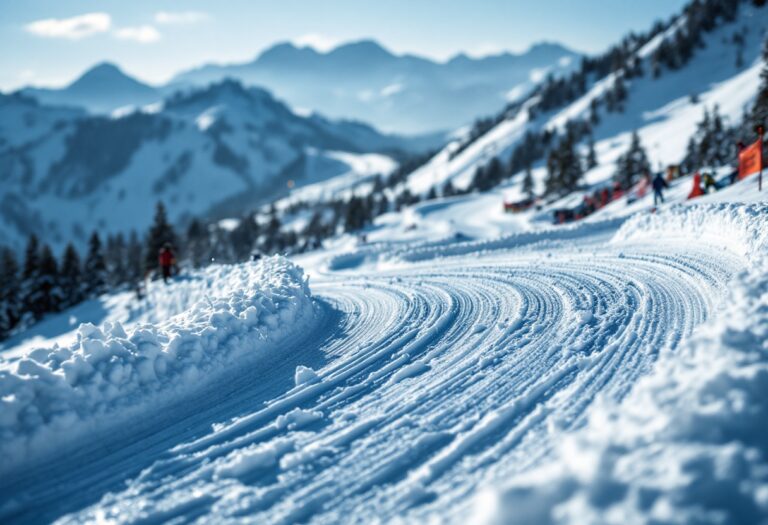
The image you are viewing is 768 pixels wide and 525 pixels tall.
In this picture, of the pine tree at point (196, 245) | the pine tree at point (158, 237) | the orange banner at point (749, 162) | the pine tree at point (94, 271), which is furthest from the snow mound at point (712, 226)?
the pine tree at point (196, 245)

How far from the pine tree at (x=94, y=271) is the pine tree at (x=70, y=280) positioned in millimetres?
688

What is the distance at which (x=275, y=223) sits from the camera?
230 feet

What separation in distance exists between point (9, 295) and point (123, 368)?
144ft

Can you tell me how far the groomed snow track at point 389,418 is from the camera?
385 centimetres

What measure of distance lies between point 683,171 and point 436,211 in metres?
23.9

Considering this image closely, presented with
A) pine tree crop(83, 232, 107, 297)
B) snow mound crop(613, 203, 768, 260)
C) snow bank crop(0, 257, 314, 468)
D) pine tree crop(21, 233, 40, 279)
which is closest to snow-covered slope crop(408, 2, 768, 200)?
snow mound crop(613, 203, 768, 260)

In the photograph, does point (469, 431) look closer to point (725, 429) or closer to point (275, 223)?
point (725, 429)

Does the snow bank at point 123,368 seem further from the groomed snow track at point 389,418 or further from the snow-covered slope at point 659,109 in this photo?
the snow-covered slope at point 659,109

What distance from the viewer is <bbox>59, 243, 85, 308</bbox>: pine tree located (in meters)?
41.8

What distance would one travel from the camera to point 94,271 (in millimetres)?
44000

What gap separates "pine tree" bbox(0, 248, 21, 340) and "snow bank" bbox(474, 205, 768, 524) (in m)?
48.3

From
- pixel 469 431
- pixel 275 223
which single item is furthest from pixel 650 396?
pixel 275 223

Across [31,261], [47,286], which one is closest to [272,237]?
[47,286]

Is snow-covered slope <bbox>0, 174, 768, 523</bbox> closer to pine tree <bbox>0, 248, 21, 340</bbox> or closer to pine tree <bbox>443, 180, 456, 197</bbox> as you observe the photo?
pine tree <bbox>0, 248, 21, 340</bbox>
